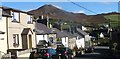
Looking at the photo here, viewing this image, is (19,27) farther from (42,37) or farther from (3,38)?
(42,37)

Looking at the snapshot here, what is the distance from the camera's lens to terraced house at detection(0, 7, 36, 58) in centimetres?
3422

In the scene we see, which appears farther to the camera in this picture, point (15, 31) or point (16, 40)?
point (16, 40)

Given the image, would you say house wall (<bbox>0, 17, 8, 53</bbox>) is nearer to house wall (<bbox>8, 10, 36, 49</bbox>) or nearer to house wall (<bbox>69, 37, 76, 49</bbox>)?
house wall (<bbox>8, 10, 36, 49</bbox>)

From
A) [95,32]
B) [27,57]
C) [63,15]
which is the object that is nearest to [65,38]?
[27,57]

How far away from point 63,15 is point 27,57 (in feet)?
285

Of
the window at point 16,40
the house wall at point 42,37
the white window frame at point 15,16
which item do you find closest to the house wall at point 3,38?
the white window frame at point 15,16

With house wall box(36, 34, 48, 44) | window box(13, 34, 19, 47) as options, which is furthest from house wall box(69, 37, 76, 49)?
window box(13, 34, 19, 47)

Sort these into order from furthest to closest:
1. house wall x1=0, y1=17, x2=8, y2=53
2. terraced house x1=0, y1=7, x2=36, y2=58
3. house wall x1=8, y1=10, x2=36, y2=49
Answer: house wall x1=8, y1=10, x2=36, y2=49
terraced house x1=0, y1=7, x2=36, y2=58
house wall x1=0, y1=17, x2=8, y2=53

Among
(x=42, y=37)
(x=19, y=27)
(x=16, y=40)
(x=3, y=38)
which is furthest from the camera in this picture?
(x=42, y=37)

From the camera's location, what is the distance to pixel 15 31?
37.8 m

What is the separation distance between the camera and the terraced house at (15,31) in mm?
34219

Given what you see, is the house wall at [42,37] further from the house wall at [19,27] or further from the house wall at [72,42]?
the house wall at [72,42]

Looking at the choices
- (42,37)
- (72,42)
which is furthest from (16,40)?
(72,42)

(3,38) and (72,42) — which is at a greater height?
(3,38)
